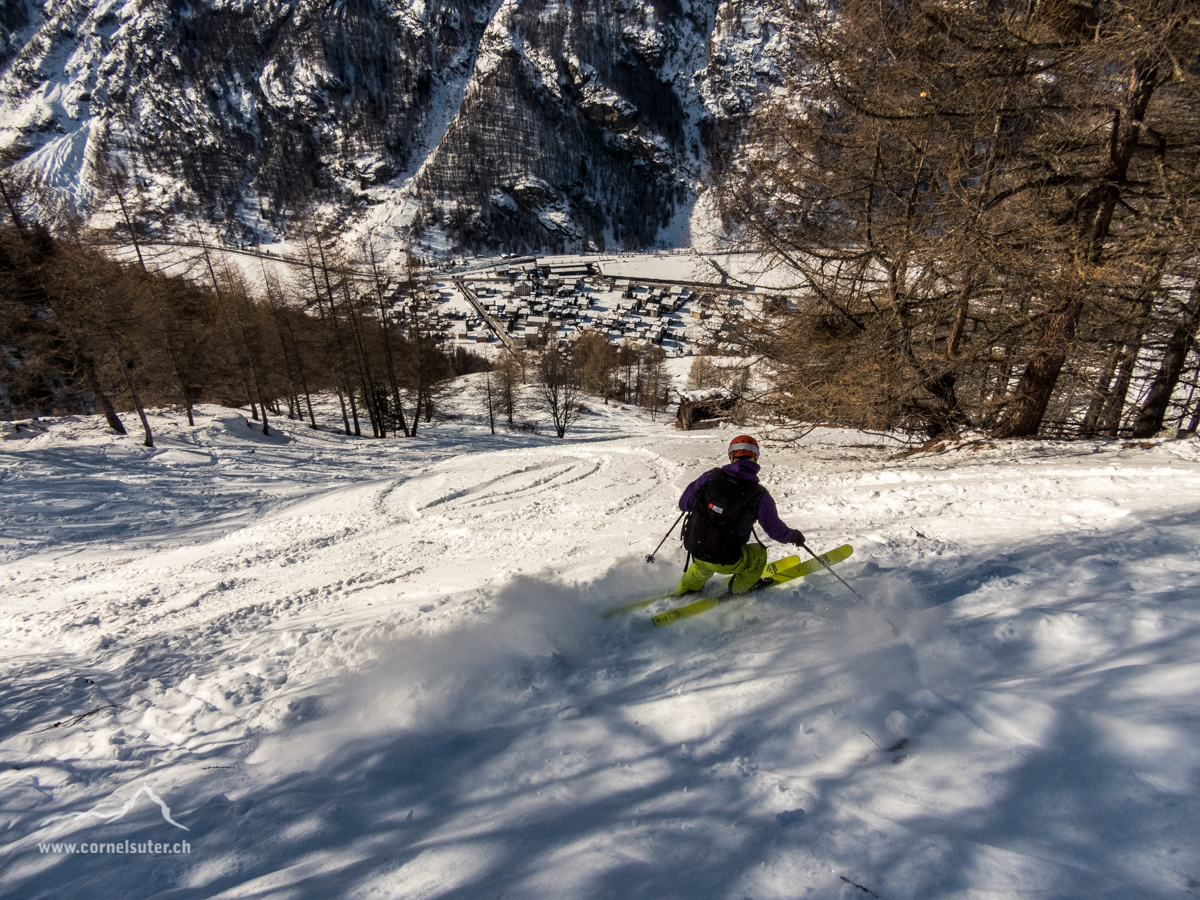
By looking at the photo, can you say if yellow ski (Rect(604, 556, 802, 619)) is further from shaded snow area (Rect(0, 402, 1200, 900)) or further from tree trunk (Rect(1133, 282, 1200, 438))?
tree trunk (Rect(1133, 282, 1200, 438))

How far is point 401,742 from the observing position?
299 centimetres

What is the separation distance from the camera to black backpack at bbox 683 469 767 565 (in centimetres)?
381

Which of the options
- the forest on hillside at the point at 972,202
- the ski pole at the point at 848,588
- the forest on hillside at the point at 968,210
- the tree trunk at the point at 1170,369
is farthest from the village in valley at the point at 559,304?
the ski pole at the point at 848,588

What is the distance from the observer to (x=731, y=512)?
3.80 m

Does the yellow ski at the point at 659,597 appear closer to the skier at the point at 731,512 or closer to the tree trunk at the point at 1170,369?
the skier at the point at 731,512

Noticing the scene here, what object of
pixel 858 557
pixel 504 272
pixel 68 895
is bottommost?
pixel 68 895

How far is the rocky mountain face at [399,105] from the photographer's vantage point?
458ft

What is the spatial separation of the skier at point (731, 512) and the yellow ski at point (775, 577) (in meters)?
0.29

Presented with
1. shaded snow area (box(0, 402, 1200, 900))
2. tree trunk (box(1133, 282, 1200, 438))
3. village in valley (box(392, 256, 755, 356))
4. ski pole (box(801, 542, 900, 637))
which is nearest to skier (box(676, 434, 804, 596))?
ski pole (box(801, 542, 900, 637))

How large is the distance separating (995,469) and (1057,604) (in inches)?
160

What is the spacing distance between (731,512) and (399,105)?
689 ft

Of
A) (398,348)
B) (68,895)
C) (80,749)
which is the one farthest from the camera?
(398,348)

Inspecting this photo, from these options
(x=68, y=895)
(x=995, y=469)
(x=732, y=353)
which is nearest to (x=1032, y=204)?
(x=995, y=469)

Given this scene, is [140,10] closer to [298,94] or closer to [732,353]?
[298,94]
